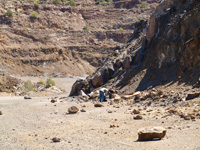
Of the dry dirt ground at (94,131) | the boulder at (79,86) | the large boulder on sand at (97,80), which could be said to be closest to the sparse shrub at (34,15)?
the boulder at (79,86)

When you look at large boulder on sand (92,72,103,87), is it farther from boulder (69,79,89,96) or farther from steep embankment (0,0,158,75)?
steep embankment (0,0,158,75)

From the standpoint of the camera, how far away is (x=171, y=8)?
1908 centimetres

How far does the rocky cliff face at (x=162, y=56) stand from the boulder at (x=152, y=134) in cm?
668

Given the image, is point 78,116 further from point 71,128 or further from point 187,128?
point 187,128

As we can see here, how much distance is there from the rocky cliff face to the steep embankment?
115 feet

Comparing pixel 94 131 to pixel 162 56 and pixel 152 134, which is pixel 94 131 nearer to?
pixel 152 134

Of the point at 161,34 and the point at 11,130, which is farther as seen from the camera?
the point at 161,34

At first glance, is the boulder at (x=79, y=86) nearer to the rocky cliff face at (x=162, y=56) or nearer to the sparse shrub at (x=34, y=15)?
the rocky cliff face at (x=162, y=56)

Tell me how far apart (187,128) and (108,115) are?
3.95 m

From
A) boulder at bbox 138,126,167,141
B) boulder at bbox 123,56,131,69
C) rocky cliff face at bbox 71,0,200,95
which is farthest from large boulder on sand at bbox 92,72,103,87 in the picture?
boulder at bbox 138,126,167,141

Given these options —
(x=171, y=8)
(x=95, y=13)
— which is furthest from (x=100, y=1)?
(x=171, y=8)

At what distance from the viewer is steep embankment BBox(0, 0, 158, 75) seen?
59656mm

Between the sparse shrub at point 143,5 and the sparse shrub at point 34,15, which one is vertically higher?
the sparse shrub at point 143,5

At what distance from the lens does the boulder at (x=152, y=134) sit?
7.34 metres
